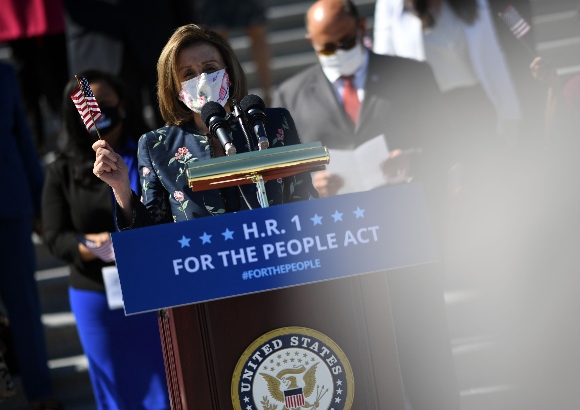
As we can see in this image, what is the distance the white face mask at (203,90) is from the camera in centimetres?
300

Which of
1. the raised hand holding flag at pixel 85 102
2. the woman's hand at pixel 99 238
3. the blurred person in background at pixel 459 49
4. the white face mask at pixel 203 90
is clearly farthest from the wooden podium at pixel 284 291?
the blurred person in background at pixel 459 49

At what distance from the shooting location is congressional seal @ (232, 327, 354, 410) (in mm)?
2639

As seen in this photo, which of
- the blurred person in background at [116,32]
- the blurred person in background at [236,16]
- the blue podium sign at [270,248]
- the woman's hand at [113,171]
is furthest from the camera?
the blurred person in background at [236,16]

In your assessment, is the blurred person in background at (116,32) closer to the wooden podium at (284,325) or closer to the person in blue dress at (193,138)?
the person in blue dress at (193,138)

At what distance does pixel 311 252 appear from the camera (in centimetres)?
247

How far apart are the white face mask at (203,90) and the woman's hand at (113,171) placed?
1.02 ft

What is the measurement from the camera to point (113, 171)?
9.21 ft

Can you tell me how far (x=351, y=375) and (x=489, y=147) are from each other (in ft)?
11.7

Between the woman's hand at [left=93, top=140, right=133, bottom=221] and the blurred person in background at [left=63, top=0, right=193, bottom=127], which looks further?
the blurred person in background at [left=63, top=0, right=193, bottom=127]

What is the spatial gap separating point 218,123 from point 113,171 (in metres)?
0.33

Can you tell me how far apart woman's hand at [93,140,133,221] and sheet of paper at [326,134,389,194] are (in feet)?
5.15

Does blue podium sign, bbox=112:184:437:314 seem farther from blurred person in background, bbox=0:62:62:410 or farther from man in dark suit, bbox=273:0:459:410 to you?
blurred person in background, bbox=0:62:62:410

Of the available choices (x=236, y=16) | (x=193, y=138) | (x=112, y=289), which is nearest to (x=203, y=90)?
(x=193, y=138)

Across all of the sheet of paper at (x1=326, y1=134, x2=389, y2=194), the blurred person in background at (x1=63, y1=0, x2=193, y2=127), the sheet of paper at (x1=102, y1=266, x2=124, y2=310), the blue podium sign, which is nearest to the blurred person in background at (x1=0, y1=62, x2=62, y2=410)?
the blurred person in background at (x1=63, y1=0, x2=193, y2=127)
